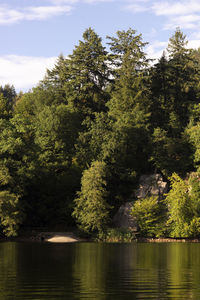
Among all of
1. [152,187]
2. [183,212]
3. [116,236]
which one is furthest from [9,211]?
[152,187]

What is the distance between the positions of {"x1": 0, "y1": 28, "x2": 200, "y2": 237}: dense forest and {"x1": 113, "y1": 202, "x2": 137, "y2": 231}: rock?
1342 millimetres

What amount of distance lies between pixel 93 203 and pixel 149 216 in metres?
8.18

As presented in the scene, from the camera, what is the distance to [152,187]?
2862 inches

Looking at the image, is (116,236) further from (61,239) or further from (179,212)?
(179,212)

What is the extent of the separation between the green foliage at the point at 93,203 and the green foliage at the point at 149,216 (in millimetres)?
4769

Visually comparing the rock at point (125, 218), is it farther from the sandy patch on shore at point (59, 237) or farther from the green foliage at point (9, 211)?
the green foliage at point (9, 211)

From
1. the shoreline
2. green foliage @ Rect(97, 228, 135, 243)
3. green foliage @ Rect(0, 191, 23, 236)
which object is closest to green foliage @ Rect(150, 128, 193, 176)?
the shoreline

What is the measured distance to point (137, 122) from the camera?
76.4 metres

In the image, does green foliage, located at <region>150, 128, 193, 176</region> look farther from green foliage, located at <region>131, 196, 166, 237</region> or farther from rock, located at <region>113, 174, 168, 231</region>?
green foliage, located at <region>131, 196, 166, 237</region>

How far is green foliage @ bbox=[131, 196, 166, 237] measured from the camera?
65188 millimetres

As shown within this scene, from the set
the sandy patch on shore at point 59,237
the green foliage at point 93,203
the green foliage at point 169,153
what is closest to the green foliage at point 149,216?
the green foliage at point 93,203

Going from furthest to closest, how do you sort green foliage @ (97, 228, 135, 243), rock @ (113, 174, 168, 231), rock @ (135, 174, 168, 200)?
rock @ (135, 174, 168, 200) < rock @ (113, 174, 168, 231) < green foliage @ (97, 228, 135, 243)

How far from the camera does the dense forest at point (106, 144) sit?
64.6 meters

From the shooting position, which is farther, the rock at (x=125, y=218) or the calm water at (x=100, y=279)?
the rock at (x=125, y=218)
